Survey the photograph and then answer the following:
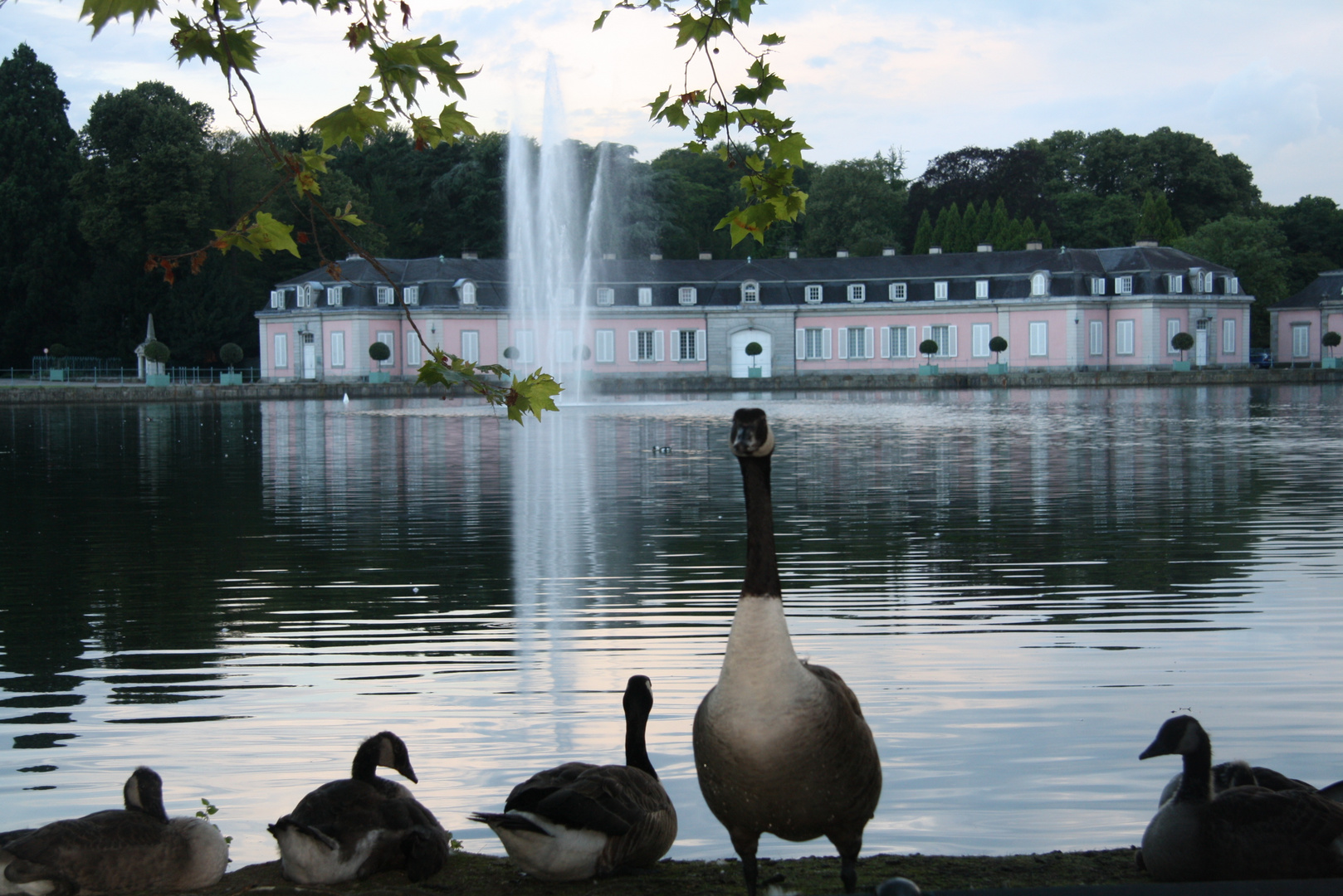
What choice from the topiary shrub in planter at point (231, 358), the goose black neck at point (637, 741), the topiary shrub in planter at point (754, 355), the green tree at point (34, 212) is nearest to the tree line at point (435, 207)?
the green tree at point (34, 212)

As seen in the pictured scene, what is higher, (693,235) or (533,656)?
(693,235)

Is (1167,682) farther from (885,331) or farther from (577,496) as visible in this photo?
(885,331)

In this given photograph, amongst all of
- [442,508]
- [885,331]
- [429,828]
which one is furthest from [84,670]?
[885,331]

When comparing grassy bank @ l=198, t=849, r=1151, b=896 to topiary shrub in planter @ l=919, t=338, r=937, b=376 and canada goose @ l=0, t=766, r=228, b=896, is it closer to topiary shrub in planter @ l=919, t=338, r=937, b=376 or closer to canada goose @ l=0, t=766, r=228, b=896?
canada goose @ l=0, t=766, r=228, b=896

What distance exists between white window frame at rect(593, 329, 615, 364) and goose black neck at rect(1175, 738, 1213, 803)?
6001 centimetres

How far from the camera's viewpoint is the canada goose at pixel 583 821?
391 centimetres

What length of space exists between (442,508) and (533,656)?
7636mm

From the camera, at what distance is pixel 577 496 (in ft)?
52.7

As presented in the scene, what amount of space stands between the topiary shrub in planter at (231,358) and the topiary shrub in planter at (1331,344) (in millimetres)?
50103

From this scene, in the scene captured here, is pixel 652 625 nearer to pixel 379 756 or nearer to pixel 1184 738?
pixel 379 756

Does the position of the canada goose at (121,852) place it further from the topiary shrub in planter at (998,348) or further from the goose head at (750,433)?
the topiary shrub in planter at (998,348)

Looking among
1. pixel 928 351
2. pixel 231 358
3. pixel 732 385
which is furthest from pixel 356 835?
pixel 928 351

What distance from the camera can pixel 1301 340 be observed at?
66.1 meters

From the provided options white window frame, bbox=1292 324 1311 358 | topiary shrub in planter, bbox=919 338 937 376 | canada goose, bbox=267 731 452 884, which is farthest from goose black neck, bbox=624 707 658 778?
white window frame, bbox=1292 324 1311 358
